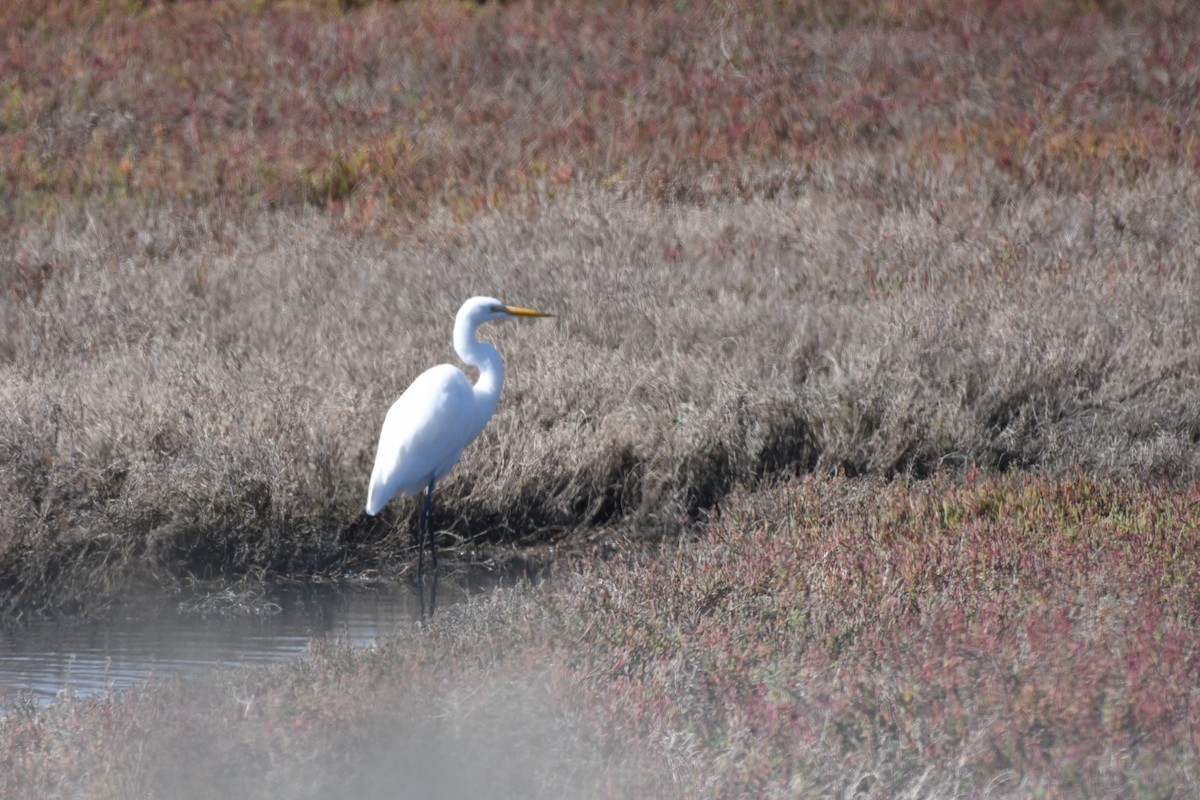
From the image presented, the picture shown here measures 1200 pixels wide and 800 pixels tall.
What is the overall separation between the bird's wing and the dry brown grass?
64 cm

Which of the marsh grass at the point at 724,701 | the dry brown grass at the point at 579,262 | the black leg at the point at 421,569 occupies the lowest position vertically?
the black leg at the point at 421,569

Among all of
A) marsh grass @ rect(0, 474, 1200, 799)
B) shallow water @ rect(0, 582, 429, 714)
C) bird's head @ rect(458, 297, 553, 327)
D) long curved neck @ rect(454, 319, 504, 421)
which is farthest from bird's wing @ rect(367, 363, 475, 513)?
marsh grass @ rect(0, 474, 1200, 799)

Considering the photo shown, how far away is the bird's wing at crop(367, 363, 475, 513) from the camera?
6363 mm

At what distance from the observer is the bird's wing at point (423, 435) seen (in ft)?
20.9

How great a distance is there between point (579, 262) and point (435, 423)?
3985mm

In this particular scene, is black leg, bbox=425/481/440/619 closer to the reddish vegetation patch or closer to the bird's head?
the bird's head

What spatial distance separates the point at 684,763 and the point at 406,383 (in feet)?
17.1

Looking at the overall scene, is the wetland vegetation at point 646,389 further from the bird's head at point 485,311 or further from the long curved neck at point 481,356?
the bird's head at point 485,311

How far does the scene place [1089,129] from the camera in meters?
12.9

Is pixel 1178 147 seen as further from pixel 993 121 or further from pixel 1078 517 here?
pixel 1078 517

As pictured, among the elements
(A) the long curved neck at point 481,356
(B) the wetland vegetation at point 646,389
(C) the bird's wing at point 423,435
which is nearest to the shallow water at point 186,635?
(B) the wetland vegetation at point 646,389

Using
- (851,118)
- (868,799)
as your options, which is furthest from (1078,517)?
(851,118)

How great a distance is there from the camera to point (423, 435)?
20.8 feet

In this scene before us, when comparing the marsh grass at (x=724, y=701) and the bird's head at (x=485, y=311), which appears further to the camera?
the bird's head at (x=485, y=311)
